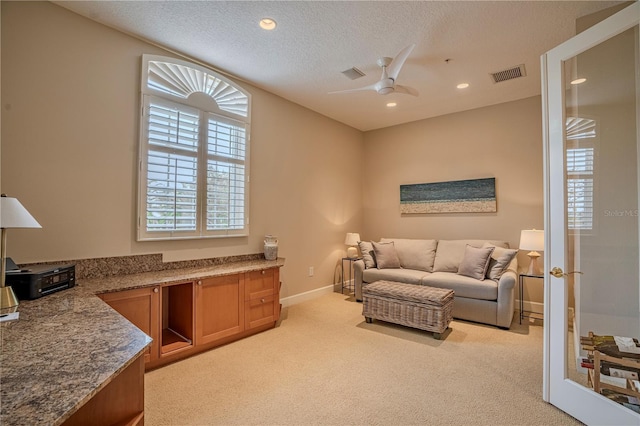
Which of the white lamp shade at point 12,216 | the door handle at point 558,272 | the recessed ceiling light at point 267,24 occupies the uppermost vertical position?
the recessed ceiling light at point 267,24

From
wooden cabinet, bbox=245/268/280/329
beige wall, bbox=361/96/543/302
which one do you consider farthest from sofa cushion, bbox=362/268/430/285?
wooden cabinet, bbox=245/268/280/329

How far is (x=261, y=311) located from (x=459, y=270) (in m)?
2.68

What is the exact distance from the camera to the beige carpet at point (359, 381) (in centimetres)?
203

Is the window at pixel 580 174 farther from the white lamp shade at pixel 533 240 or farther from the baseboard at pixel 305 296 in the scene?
the baseboard at pixel 305 296

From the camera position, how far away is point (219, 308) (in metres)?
3.06

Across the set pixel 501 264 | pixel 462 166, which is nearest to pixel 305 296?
pixel 501 264

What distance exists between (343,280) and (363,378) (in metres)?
2.96

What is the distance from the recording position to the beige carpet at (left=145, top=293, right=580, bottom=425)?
2.03 metres

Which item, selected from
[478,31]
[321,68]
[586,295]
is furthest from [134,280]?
[478,31]

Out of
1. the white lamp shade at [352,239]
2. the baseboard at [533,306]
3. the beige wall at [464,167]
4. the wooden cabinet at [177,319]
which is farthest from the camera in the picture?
the white lamp shade at [352,239]

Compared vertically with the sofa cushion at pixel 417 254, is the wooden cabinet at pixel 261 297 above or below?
below

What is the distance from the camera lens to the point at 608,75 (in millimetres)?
2094

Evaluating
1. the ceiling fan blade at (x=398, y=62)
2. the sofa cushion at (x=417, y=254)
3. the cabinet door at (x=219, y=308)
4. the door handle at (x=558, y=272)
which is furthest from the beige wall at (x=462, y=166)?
the cabinet door at (x=219, y=308)

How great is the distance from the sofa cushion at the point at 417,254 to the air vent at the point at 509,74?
93.8 inches
